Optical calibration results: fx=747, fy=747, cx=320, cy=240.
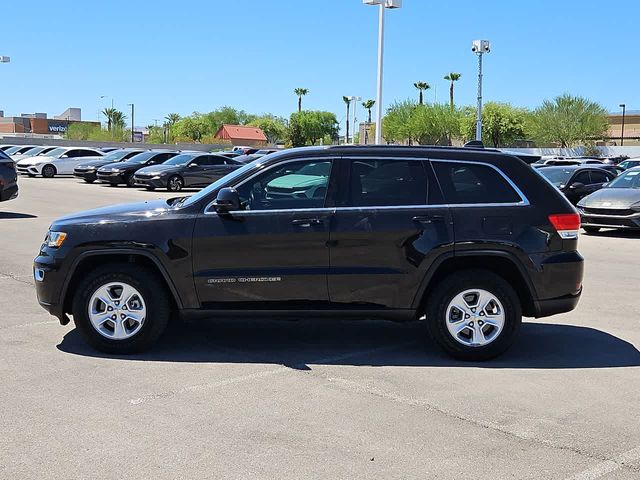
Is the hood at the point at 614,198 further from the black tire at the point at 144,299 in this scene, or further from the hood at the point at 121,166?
the hood at the point at 121,166

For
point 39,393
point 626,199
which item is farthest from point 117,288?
point 626,199

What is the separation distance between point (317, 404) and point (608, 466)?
1895 millimetres

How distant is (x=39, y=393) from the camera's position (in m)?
5.31

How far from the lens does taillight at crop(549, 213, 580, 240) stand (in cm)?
621

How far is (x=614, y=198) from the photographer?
15.9 meters

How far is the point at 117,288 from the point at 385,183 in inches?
95.0

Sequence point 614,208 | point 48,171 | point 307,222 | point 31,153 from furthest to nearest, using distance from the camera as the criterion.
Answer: point 31,153, point 48,171, point 614,208, point 307,222

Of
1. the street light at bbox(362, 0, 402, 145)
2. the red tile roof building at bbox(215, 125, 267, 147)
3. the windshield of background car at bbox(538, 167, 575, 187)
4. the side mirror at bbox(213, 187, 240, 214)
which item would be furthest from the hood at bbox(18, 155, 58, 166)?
the red tile roof building at bbox(215, 125, 267, 147)

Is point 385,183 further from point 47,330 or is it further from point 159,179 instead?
point 159,179

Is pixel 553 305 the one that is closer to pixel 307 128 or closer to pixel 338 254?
pixel 338 254

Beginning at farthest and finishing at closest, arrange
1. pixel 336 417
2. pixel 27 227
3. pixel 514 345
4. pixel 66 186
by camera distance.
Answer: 1. pixel 66 186
2. pixel 27 227
3. pixel 514 345
4. pixel 336 417

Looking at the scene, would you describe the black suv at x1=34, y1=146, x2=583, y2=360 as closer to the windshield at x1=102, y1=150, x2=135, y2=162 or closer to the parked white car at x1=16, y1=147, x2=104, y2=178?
the windshield at x1=102, y1=150, x2=135, y2=162

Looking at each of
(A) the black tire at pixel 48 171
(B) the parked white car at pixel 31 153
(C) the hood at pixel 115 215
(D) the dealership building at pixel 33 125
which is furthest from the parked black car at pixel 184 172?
(D) the dealership building at pixel 33 125

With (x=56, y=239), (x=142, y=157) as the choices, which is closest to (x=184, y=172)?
(x=142, y=157)
